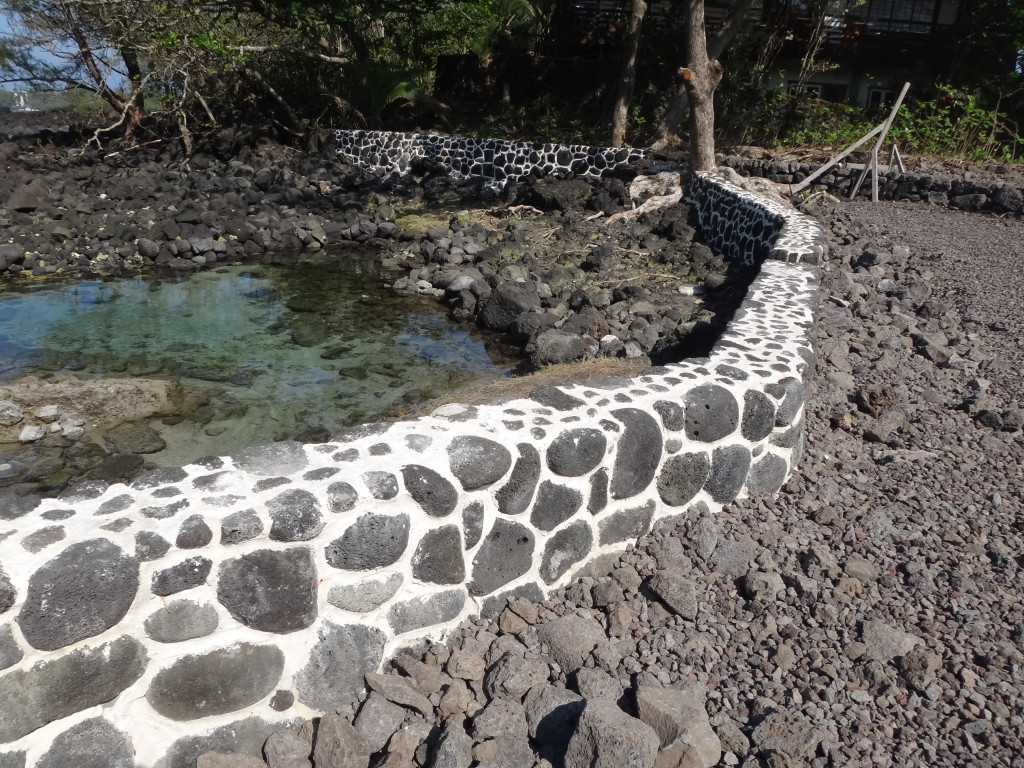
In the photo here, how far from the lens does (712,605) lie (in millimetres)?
3854

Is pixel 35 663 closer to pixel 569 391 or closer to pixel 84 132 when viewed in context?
pixel 569 391

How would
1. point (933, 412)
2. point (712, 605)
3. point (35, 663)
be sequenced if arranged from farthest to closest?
point (933, 412) → point (712, 605) → point (35, 663)

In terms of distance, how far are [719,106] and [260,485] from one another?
59.0 feet

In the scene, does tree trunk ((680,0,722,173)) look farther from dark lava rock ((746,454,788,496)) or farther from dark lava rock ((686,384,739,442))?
dark lava rock ((686,384,739,442))

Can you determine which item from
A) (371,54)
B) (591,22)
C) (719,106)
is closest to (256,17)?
(371,54)

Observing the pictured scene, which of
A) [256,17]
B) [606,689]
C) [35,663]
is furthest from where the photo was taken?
[256,17]

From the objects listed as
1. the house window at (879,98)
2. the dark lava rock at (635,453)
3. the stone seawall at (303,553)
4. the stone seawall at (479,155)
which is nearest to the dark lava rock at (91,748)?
the stone seawall at (303,553)

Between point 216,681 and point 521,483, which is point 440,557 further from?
point 216,681

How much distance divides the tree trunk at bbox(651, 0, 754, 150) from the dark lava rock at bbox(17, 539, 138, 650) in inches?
593

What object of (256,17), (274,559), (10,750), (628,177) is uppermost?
(256,17)

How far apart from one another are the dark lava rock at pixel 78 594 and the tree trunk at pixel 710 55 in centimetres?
1507

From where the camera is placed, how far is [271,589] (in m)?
2.98

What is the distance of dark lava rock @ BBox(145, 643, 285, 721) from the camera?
2.81 m

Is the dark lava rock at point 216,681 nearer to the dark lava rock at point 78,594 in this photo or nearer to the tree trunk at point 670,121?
the dark lava rock at point 78,594
